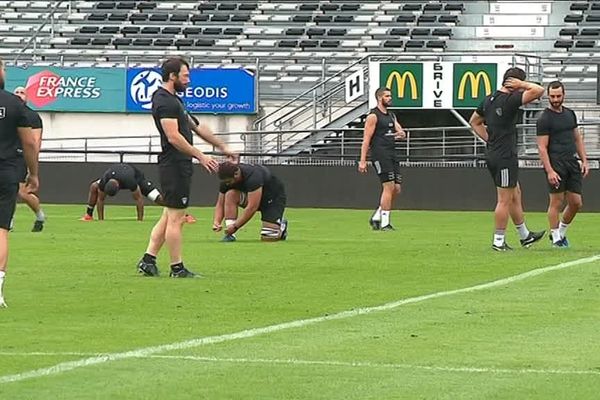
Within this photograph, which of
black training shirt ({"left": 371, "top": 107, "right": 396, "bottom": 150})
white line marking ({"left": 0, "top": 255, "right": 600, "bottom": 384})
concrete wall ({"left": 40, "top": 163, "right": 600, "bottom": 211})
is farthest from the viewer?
concrete wall ({"left": 40, "top": 163, "right": 600, "bottom": 211})

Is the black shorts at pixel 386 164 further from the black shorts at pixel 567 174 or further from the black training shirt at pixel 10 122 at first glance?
the black training shirt at pixel 10 122

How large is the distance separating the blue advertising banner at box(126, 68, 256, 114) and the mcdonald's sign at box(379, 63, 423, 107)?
3.78 meters

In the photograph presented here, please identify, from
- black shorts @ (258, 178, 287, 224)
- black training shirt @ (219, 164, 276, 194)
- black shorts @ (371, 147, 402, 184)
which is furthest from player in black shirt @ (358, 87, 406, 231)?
black training shirt @ (219, 164, 276, 194)

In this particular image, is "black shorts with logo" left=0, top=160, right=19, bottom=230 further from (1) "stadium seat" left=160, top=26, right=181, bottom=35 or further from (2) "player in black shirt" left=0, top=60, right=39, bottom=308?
(1) "stadium seat" left=160, top=26, right=181, bottom=35

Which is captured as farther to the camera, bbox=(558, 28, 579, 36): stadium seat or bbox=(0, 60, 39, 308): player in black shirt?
bbox=(558, 28, 579, 36): stadium seat

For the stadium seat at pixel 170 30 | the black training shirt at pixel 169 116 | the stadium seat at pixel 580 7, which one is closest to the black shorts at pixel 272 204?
the black training shirt at pixel 169 116

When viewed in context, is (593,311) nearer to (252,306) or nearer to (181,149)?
(252,306)

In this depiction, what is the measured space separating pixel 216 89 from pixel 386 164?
15.7 metres

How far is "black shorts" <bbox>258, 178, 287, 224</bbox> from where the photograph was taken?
1966cm

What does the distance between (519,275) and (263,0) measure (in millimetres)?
31824

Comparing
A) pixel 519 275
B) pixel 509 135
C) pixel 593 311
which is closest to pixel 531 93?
pixel 509 135

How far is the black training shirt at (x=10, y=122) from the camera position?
1159 centimetres

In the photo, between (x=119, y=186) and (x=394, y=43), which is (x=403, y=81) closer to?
(x=394, y=43)

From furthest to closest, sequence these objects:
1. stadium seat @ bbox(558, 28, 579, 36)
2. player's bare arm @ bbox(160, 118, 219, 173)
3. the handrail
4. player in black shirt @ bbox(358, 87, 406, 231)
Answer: the handrail
stadium seat @ bbox(558, 28, 579, 36)
player in black shirt @ bbox(358, 87, 406, 231)
player's bare arm @ bbox(160, 118, 219, 173)
